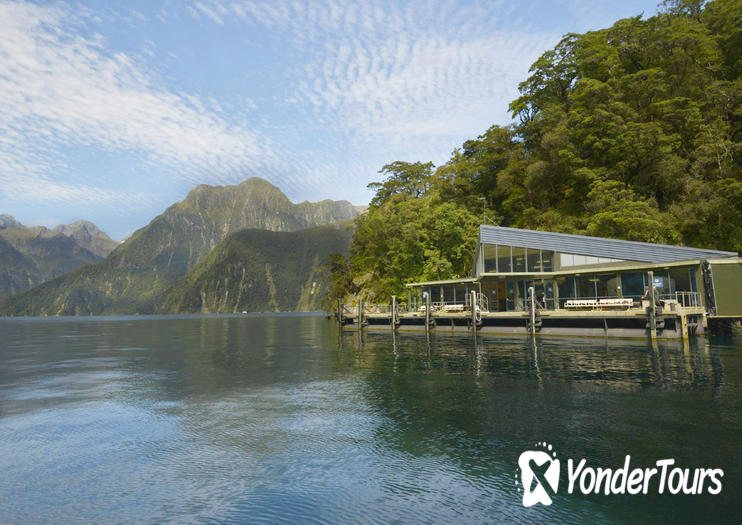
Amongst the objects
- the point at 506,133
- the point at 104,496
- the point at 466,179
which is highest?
the point at 506,133

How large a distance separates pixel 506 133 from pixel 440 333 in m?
40.7

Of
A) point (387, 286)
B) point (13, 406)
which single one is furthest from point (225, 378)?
point (387, 286)

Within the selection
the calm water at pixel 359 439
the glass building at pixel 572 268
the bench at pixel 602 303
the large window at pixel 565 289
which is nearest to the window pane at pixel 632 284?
Answer: the glass building at pixel 572 268

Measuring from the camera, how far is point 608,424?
1309 cm

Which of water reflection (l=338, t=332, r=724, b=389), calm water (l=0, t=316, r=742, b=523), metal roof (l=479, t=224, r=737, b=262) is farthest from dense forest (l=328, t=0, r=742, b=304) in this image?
calm water (l=0, t=316, r=742, b=523)

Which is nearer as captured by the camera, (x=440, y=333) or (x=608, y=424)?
(x=608, y=424)

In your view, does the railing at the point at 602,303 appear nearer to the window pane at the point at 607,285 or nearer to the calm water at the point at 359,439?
the window pane at the point at 607,285

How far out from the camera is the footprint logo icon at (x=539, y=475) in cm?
883

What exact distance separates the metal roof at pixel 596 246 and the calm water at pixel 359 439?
16137 mm

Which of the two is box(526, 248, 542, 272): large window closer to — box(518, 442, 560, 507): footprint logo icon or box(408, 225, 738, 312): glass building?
box(408, 225, 738, 312): glass building

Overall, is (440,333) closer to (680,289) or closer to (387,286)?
(680,289)

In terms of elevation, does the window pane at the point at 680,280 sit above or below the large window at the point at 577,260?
below

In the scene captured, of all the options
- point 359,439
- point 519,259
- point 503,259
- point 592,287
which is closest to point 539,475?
point 359,439

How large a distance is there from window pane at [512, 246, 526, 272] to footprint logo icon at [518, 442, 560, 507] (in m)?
36.0
